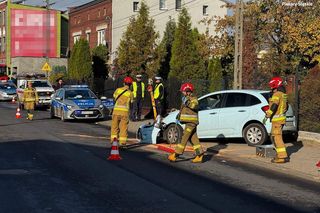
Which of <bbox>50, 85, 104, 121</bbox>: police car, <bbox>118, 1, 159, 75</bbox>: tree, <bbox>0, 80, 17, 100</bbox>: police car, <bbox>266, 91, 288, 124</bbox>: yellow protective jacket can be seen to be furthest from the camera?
<bbox>0, 80, 17, 100</bbox>: police car

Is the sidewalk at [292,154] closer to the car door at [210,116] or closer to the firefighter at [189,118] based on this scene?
the car door at [210,116]

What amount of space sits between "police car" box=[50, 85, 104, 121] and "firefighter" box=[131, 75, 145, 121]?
148 centimetres

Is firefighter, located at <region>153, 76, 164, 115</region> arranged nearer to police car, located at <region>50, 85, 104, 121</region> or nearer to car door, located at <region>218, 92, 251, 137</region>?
police car, located at <region>50, 85, 104, 121</region>

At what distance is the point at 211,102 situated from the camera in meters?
15.4

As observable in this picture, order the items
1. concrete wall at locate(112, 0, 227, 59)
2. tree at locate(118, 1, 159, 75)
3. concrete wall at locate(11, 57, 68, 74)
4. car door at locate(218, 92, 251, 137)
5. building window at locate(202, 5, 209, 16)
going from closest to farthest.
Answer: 1. car door at locate(218, 92, 251, 137)
2. tree at locate(118, 1, 159, 75)
3. concrete wall at locate(112, 0, 227, 59)
4. building window at locate(202, 5, 209, 16)
5. concrete wall at locate(11, 57, 68, 74)

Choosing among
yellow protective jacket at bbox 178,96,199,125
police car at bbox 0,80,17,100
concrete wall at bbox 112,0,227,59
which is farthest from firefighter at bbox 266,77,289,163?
concrete wall at bbox 112,0,227,59

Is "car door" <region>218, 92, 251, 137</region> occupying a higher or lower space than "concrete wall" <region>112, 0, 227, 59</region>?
lower

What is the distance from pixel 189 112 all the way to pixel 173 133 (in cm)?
353

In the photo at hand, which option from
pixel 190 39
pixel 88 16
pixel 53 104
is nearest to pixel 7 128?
pixel 53 104

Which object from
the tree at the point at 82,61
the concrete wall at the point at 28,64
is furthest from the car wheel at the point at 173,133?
the concrete wall at the point at 28,64

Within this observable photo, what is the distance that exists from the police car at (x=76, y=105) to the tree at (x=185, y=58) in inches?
312

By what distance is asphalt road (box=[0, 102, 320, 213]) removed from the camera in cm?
754

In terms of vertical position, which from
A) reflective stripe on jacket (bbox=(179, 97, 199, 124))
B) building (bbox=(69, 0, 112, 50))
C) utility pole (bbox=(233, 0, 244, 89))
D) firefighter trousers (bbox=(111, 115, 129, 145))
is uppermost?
building (bbox=(69, 0, 112, 50))

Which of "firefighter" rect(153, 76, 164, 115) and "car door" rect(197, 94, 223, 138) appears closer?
"car door" rect(197, 94, 223, 138)
